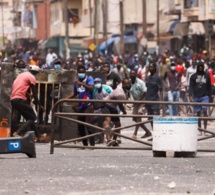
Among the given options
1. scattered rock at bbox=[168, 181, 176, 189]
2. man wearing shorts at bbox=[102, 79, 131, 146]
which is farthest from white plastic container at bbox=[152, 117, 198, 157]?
scattered rock at bbox=[168, 181, 176, 189]

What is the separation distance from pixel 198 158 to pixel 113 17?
70823mm

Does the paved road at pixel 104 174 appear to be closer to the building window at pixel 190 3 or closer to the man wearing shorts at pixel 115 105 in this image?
the man wearing shorts at pixel 115 105

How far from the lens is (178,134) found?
1783 centimetres

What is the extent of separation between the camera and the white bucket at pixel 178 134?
1780 cm

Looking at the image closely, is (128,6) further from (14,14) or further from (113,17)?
(14,14)

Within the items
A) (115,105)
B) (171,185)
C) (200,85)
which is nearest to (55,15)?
(200,85)

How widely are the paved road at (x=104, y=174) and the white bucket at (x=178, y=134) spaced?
0.85ft

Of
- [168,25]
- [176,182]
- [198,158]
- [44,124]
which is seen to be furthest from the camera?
[168,25]

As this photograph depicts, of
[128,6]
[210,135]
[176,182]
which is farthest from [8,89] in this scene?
[128,6]

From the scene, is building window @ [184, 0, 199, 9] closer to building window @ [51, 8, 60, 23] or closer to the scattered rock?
building window @ [51, 8, 60, 23]

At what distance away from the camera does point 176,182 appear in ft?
45.3

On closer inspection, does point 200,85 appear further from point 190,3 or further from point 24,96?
point 190,3

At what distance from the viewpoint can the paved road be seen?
1299cm

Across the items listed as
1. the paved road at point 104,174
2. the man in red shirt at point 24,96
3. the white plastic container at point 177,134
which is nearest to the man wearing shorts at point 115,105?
the paved road at point 104,174
